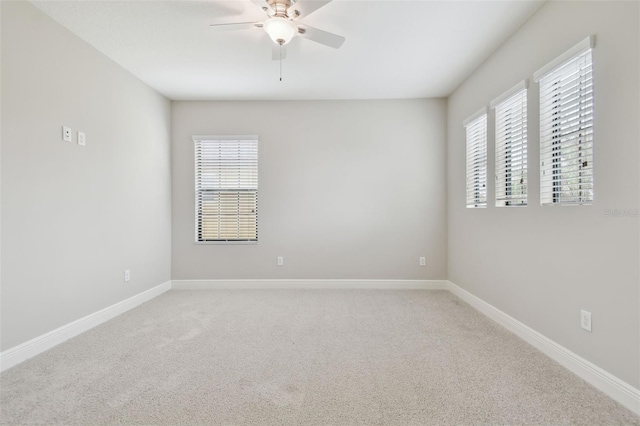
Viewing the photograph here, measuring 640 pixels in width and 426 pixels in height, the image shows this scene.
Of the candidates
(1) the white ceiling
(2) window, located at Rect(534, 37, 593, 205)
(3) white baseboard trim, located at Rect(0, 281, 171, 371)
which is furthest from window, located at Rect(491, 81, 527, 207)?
(3) white baseboard trim, located at Rect(0, 281, 171, 371)

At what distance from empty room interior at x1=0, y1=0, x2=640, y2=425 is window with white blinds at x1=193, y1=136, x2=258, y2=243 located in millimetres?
33

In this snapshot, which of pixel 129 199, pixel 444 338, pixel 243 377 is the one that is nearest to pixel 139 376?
pixel 243 377

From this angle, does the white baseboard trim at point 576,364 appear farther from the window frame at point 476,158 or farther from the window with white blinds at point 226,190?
the window with white blinds at point 226,190

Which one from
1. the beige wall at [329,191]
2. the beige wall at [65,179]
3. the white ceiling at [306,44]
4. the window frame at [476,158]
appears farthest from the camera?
the beige wall at [329,191]

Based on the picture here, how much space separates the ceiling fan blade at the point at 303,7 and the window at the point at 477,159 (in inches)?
84.2

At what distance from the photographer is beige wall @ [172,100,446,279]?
4121 millimetres

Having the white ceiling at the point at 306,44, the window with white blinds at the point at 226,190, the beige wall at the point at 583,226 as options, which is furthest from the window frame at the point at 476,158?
the window with white blinds at the point at 226,190

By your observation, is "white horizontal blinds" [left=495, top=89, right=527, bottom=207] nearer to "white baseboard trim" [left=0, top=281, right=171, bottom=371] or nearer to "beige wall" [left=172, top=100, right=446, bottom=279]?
"beige wall" [left=172, top=100, right=446, bottom=279]

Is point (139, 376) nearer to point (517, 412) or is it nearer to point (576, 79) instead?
point (517, 412)

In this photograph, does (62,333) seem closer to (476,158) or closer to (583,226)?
(583,226)

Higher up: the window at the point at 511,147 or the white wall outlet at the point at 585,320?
the window at the point at 511,147

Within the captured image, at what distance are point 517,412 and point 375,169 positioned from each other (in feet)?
10.2

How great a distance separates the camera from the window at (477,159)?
316cm

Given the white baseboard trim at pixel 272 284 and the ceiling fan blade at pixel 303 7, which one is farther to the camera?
the white baseboard trim at pixel 272 284
